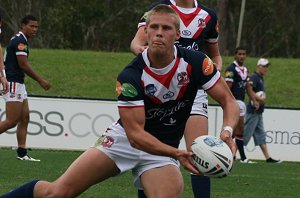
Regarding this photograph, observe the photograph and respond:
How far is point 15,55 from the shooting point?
1312 cm

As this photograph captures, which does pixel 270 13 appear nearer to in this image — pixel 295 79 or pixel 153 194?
pixel 295 79

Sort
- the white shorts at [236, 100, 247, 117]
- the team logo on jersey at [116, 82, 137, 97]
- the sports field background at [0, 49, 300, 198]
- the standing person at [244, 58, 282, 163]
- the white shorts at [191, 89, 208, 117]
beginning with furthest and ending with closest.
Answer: the standing person at [244, 58, 282, 163] → the white shorts at [236, 100, 247, 117] → the sports field background at [0, 49, 300, 198] → the white shorts at [191, 89, 208, 117] → the team logo on jersey at [116, 82, 137, 97]

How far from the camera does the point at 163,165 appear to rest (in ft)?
21.3

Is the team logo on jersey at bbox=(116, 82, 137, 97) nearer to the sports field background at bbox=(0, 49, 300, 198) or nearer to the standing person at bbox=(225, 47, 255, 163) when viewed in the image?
the sports field background at bbox=(0, 49, 300, 198)

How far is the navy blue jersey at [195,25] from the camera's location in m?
8.04

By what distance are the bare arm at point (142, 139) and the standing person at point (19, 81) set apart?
22.0 ft

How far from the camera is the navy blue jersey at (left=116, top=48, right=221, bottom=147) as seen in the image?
631 centimetres

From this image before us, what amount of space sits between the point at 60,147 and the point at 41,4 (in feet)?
109

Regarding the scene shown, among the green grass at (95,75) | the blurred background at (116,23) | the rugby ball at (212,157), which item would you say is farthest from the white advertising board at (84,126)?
the blurred background at (116,23)

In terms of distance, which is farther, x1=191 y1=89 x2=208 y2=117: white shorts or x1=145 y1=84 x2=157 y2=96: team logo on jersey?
x1=191 y1=89 x2=208 y2=117: white shorts

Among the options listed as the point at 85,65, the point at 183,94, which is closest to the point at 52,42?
the point at 85,65

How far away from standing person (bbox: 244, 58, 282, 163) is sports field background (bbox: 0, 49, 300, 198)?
54 centimetres

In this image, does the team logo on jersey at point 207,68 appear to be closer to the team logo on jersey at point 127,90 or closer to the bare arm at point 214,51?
the team logo on jersey at point 127,90

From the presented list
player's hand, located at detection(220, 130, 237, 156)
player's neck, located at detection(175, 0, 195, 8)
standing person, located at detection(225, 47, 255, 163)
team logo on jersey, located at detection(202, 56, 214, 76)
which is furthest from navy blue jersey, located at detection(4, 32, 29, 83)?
player's hand, located at detection(220, 130, 237, 156)
